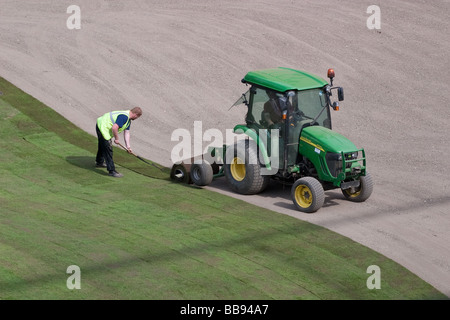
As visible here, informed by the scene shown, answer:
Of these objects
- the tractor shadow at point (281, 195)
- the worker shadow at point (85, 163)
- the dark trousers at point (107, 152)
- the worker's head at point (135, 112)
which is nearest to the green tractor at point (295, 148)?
the tractor shadow at point (281, 195)

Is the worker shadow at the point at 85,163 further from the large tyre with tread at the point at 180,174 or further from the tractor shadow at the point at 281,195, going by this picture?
the tractor shadow at the point at 281,195

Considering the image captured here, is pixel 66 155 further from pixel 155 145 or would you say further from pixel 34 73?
pixel 34 73

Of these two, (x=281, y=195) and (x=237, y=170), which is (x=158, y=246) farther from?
(x=281, y=195)

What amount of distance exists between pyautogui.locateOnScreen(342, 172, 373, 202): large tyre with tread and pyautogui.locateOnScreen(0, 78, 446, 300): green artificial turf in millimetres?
1878

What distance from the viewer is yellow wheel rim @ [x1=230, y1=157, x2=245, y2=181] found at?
50.3ft

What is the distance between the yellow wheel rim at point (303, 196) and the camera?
46.9ft

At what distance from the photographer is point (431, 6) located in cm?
3084

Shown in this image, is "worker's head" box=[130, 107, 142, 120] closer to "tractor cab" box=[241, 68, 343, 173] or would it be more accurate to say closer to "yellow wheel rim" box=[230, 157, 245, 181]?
"yellow wheel rim" box=[230, 157, 245, 181]

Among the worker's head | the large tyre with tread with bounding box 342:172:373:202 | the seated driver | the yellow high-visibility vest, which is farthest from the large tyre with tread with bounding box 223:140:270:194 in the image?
the yellow high-visibility vest

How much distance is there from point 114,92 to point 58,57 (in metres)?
3.00

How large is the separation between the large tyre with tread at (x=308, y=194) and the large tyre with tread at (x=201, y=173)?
82.7 inches

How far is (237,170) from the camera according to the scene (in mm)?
15430

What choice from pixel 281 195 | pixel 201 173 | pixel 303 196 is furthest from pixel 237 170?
pixel 303 196
